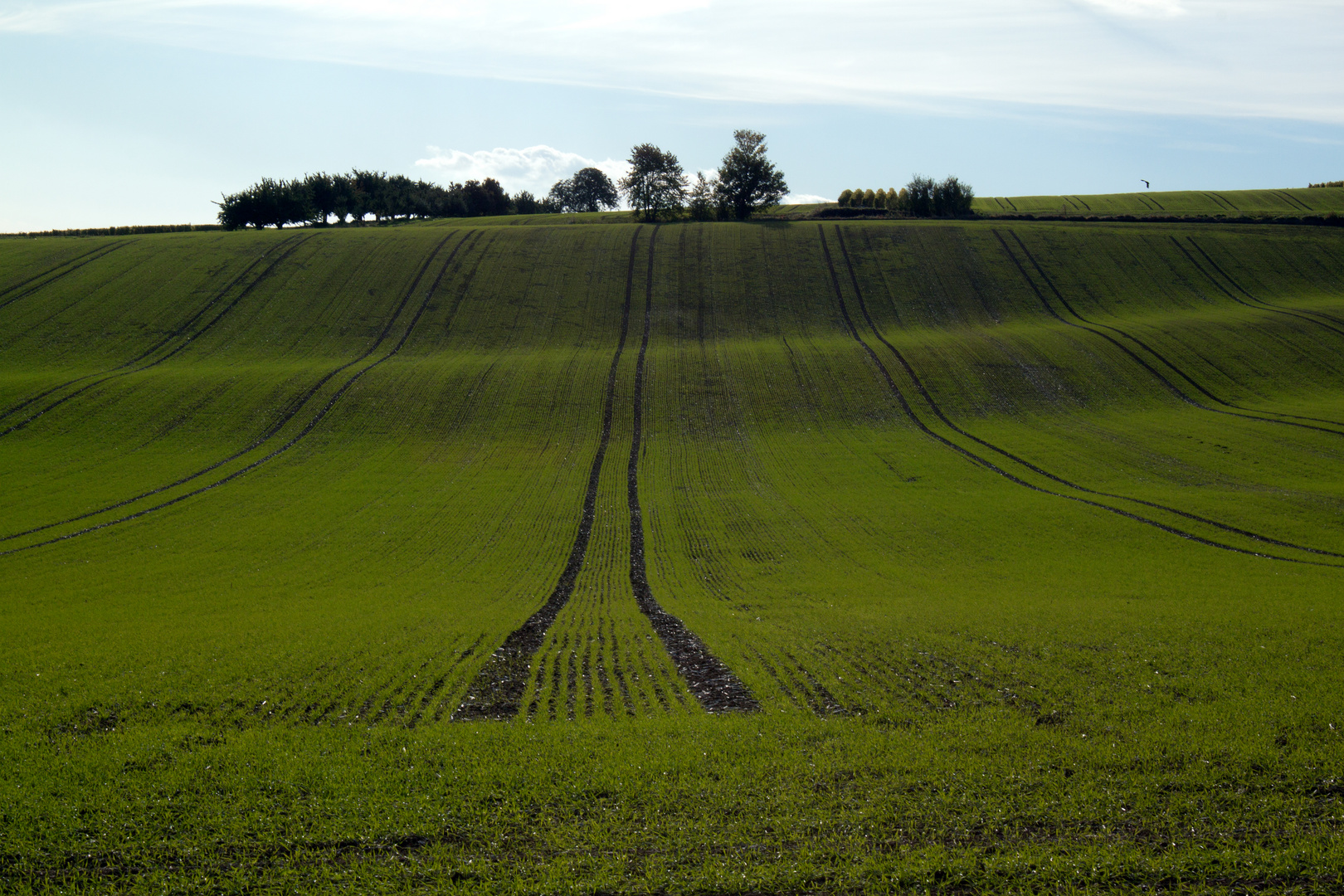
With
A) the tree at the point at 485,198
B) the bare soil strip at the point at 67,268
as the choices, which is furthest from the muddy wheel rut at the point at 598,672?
the tree at the point at 485,198

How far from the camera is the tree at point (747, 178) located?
107000 millimetres

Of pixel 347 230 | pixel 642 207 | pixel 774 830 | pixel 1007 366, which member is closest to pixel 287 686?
pixel 774 830

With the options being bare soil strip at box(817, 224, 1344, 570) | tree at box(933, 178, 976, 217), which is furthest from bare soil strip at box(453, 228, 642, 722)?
tree at box(933, 178, 976, 217)

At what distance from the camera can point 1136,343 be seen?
197ft

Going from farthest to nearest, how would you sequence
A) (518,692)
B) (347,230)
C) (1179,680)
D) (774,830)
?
(347,230) → (518,692) → (1179,680) → (774,830)

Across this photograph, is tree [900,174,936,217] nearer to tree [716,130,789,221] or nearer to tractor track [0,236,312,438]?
tree [716,130,789,221]

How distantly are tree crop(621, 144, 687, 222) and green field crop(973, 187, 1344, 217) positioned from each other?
4554 cm

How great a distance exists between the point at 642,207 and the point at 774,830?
110218 millimetres

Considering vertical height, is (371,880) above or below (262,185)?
below

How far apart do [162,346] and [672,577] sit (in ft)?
187

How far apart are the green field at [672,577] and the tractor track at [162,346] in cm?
59

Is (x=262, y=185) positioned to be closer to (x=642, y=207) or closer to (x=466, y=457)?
(x=642, y=207)

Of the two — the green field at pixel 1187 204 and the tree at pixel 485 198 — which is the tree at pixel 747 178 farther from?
the tree at pixel 485 198

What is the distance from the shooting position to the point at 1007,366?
57344 mm
